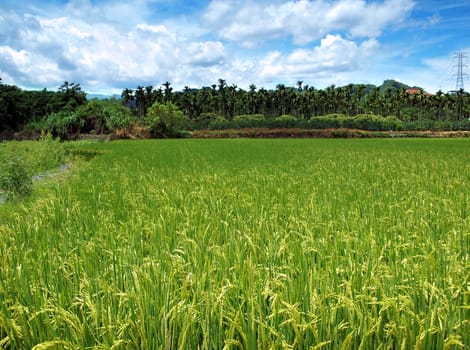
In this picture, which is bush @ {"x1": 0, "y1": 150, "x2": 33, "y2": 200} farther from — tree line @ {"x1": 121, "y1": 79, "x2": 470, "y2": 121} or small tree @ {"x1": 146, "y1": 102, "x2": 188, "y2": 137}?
tree line @ {"x1": 121, "y1": 79, "x2": 470, "y2": 121}

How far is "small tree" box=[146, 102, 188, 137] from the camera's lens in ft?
190

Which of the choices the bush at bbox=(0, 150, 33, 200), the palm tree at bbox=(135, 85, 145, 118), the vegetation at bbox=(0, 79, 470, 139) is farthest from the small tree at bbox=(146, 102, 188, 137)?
the bush at bbox=(0, 150, 33, 200)

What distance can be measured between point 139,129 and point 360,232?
57402mm

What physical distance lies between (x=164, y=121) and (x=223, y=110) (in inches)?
1360

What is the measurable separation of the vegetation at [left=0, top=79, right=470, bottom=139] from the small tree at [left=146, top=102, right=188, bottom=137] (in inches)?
6.1

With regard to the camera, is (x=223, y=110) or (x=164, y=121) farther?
(x=223, y=110)

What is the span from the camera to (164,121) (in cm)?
5809

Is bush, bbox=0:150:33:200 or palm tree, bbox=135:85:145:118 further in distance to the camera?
palm tree, bbox=135:85:145:118

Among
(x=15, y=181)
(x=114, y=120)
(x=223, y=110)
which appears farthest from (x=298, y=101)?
(x=15, y=181)

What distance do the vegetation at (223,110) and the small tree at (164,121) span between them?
15 centimetres

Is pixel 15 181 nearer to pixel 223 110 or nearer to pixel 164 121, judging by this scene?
pixel 164 121

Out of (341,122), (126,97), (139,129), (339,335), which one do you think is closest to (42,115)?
(139,129)

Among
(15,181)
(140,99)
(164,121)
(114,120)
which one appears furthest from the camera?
(140,99)

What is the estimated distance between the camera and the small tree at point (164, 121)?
5806 centimetres
